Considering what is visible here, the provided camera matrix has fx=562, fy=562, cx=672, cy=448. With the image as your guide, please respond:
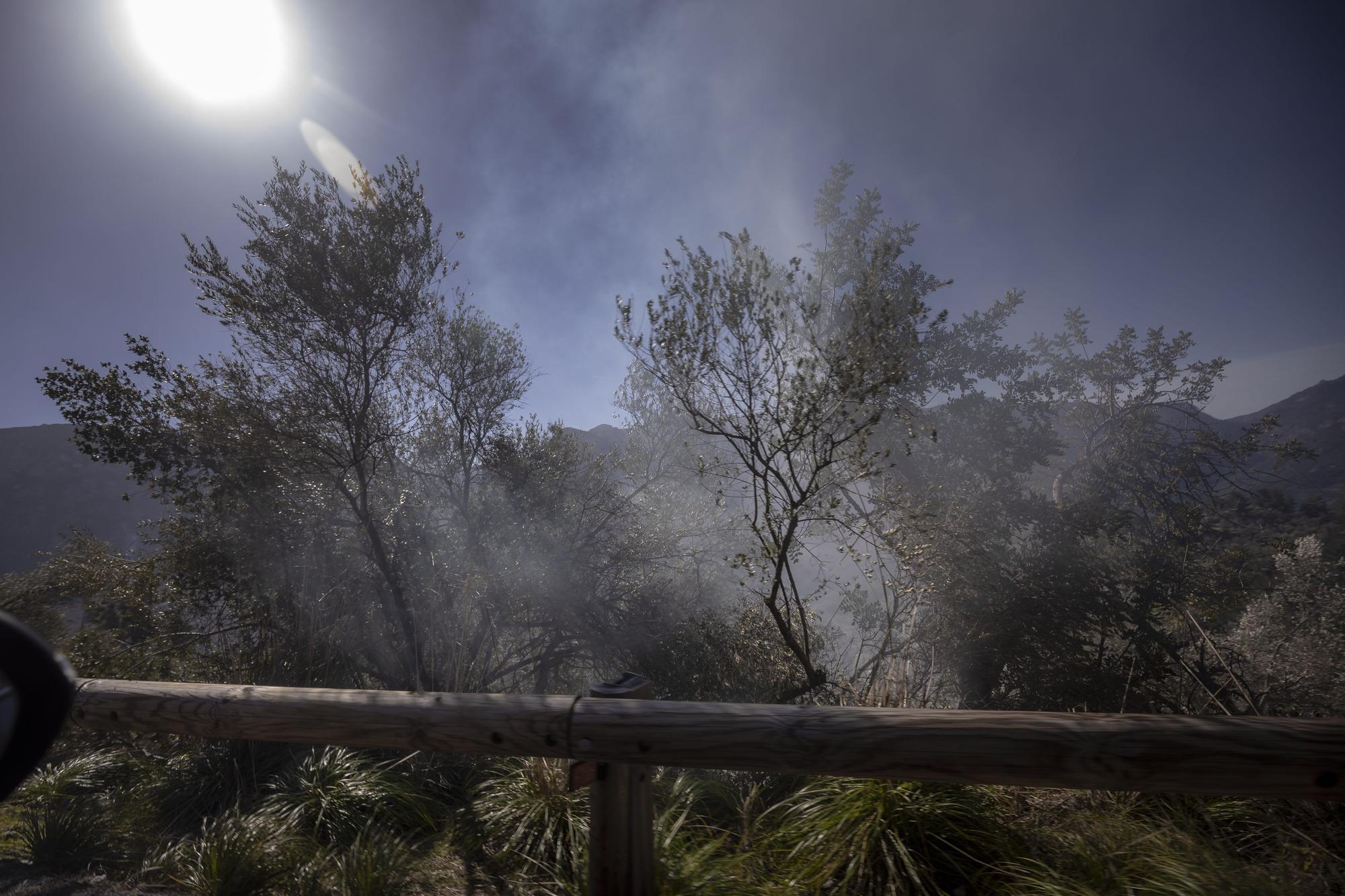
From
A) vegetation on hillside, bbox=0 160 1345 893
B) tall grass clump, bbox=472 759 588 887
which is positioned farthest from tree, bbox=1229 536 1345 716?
tall grass clump, bbox=472 759 588 887

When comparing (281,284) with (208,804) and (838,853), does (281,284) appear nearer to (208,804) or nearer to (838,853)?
(208,804)

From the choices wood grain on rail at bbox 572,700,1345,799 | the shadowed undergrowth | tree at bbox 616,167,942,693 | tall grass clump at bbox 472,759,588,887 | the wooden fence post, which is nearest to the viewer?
wood grain on rail at bbox 572,700,1345,799

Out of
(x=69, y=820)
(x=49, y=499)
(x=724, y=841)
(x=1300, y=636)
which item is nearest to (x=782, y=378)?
(x=724, y=841)

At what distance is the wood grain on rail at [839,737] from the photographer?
1424mm

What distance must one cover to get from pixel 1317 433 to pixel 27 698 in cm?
1567

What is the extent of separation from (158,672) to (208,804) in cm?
392

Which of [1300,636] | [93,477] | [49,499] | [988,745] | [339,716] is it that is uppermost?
[93,477]

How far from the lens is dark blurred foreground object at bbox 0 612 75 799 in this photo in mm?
1011

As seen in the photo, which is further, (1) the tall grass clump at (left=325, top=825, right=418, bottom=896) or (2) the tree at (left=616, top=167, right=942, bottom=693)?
(2) the tree at (left=616, top=167, right=942, bottom=693)

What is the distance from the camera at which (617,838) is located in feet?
6.19

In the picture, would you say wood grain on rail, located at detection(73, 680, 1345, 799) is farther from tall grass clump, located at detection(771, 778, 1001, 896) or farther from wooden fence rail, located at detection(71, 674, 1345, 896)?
tall grass clump, located at detection(771, 778, 1001, 896)

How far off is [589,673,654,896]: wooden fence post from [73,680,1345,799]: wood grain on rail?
16cm

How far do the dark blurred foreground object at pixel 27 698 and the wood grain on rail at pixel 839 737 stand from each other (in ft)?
3.75

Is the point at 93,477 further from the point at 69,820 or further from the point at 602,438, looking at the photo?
the point at 69,820
